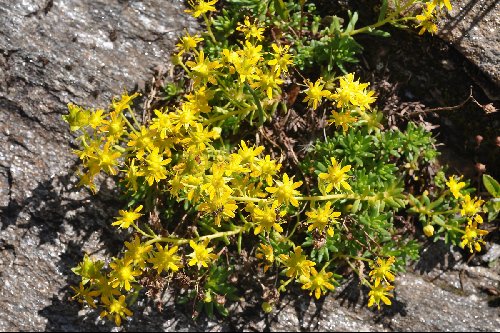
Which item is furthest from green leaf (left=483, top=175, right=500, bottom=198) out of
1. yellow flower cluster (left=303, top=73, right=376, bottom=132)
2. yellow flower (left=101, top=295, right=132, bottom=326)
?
yellow flower (left=101, top=295, right=132, bottom=326)

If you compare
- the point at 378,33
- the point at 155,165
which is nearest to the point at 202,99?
the point at 155,165

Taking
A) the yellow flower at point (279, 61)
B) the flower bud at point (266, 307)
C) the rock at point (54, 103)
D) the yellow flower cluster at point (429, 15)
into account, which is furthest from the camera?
the rock at point (54, 103)

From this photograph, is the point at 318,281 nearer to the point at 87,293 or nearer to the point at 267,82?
the point at 267,82

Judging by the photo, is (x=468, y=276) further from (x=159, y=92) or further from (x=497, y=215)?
(x=159, y=92)

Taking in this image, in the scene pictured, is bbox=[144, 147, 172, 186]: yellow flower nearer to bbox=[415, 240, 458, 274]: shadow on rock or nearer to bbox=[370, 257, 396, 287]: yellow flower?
bbox=[370, 257, 396, 287]: yellow flower

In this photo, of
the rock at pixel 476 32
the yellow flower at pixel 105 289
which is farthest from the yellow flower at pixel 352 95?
the yellow flower at pixel 105 289

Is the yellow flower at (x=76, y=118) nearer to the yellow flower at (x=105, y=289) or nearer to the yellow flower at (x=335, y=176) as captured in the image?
the yellow flower at (x=105, y=289)

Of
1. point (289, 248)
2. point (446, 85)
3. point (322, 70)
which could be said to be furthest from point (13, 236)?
point (446, 85)
